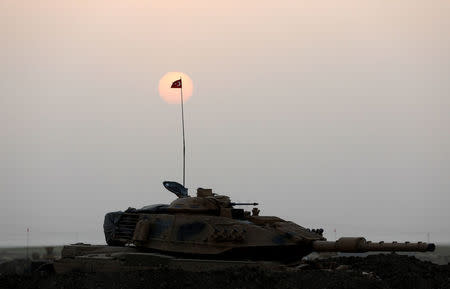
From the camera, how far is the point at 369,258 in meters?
22.6

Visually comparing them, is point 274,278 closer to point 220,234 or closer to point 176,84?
point 220,234

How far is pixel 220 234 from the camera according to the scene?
20172mm

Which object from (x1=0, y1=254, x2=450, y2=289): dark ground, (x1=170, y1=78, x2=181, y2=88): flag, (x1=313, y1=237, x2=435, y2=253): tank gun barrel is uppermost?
(x1=170, y1=78, x2=181, y2=88): flag

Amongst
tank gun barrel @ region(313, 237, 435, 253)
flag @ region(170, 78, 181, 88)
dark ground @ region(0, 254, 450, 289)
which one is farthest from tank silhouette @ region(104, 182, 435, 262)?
flag @ region(170, 78, 181, 88)

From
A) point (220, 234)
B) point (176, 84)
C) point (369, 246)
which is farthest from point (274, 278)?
point (176, 84)

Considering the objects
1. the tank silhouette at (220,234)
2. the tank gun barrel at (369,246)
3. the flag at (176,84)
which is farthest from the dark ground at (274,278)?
the flag at (176,84)

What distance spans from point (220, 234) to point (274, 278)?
2605 millimetres

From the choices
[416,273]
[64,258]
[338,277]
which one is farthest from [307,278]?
[64,258]

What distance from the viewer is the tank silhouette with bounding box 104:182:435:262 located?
20188mm

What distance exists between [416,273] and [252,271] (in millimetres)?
4627

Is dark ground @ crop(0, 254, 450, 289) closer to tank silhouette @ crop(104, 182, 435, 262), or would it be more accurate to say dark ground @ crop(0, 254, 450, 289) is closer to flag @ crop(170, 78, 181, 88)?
tank silhouette @ crop(104, 182, 435, 262)

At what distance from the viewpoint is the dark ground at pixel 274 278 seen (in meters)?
17.7

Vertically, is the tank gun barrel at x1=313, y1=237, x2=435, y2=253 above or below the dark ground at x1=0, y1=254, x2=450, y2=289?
above

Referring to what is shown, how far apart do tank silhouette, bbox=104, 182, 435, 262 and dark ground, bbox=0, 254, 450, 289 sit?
0.72 metres
